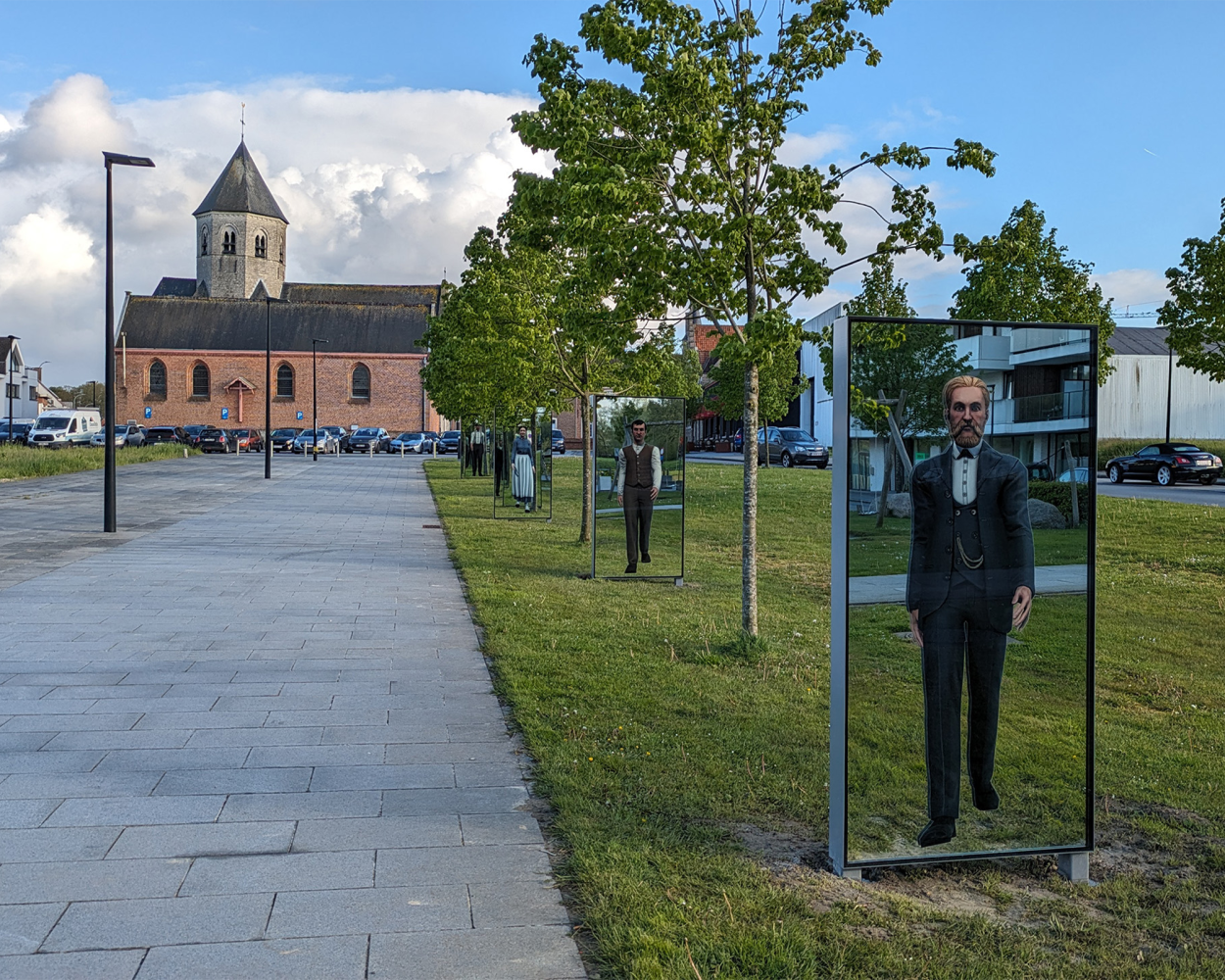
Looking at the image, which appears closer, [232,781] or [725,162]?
[232,781]

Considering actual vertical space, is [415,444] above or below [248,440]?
below

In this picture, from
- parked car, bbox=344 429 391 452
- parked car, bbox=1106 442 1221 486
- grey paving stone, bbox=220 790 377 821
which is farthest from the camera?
parked car, bbox=344 429 391 452

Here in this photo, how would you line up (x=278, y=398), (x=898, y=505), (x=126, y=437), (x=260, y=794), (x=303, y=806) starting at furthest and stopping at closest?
(x=278, y=398) < (x=126, y=437) < (x=260, y=794) < (x=303, y=806) < (x=898, y=505)

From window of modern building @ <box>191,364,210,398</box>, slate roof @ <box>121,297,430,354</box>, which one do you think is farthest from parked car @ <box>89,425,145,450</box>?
slate roof @ <box>121,297,430,354</box>

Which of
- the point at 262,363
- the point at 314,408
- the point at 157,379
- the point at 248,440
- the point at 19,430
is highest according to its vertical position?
the point at 262,363

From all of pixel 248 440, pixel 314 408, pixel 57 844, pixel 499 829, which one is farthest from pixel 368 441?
pixel 499 829

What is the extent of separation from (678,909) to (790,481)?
26750 millimetres

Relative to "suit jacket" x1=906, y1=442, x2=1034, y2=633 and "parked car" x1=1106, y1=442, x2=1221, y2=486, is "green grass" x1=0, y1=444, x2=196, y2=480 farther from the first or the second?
"parked car" x1=1106, y1=442, x2=1221, y2=486

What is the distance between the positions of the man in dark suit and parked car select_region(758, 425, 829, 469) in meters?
38.1

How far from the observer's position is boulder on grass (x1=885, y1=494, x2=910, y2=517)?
12.8ft

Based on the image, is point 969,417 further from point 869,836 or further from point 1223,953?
point 1223,953

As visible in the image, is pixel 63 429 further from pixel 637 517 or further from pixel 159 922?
pixel 159 922

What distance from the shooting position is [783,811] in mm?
4672

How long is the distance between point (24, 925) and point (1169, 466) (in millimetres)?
36142
